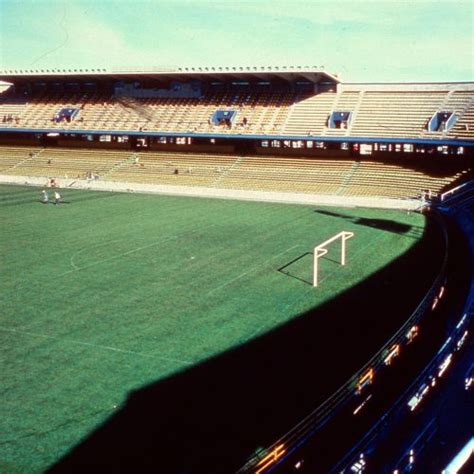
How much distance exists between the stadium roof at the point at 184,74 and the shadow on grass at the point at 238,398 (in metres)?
35.6

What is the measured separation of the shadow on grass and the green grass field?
51 cm

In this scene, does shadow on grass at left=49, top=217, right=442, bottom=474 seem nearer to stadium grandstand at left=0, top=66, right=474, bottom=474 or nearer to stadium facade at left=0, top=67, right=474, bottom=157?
stadium grandstand at left=0, top=66, right=474, bottom=474

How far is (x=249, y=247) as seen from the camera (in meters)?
26.3

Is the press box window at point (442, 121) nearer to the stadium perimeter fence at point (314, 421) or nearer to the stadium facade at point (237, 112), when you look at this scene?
the stadium facade at point (237, 112)

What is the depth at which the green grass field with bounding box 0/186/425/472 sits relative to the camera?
12062 millimetres

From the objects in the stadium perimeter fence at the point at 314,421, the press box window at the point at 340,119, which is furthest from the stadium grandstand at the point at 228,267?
the press box window at the point at 340,119

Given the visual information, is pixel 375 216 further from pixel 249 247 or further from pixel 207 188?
pixel 207 188

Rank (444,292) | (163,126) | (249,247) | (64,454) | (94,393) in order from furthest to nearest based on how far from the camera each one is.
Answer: (163,126), (249,247), (444,292), (94,393), (64,454)

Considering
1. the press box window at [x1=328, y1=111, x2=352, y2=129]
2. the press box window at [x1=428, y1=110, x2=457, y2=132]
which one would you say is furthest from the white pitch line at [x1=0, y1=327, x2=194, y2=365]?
the press box window at [x1=328, y1=111, x2=352, y2=129]

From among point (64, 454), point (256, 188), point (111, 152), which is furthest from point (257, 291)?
point (111, 152)

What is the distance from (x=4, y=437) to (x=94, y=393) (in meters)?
2.22

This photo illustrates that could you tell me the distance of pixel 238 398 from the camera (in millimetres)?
12102

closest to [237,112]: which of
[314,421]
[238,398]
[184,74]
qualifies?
[184,74]

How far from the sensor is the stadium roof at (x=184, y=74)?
48841mm
